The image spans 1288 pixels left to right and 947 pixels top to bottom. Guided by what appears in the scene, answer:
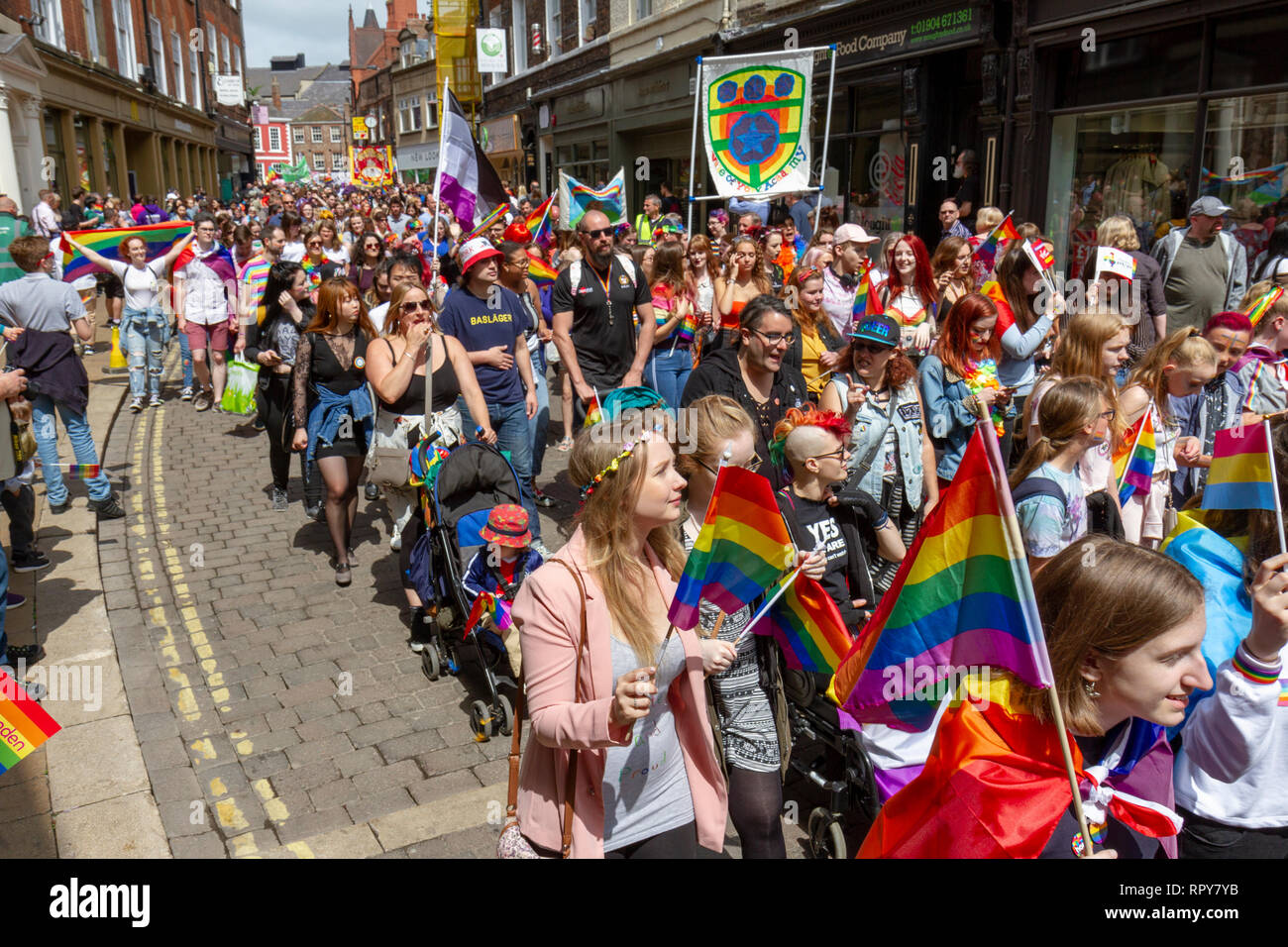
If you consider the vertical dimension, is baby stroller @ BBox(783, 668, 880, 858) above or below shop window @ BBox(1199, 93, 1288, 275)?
below

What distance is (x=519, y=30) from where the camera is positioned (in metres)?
31.9

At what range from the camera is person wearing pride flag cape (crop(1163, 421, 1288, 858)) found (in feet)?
7.22

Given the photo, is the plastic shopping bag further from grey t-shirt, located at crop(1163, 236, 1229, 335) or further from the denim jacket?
grey t-shirt, located at crop(1163, 236, 1229, 335)

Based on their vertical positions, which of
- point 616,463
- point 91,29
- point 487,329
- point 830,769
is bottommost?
point 830,769

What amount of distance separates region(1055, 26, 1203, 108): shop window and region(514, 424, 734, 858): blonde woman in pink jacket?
10.8 meters

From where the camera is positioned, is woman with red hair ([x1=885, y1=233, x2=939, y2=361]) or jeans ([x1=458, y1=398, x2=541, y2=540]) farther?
woman with red hair ([x1=885, y1=233, x2=939, y2=361])

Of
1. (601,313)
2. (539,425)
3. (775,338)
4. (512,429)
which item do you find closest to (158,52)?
(601,313)

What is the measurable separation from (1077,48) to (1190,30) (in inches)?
63.0

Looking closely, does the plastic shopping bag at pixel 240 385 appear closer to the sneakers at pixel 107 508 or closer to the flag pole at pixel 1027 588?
the sneakers at pixel 107 508

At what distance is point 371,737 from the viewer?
4578 millimetres

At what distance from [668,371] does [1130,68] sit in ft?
24.4

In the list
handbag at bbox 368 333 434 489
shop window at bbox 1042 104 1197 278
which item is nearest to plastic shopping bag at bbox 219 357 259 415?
handbag at bbox 368 333 434 489

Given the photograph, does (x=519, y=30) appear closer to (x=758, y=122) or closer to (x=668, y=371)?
(x=758, y=122)

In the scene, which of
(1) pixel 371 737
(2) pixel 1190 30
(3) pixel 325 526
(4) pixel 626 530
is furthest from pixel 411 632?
(2) pixel 1190 30
